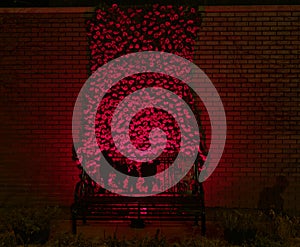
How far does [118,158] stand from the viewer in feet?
25.5

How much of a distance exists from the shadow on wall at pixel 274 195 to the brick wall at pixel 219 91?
88 mm

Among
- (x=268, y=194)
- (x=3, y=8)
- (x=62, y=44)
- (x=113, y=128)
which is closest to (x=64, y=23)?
(x=62, y=44)

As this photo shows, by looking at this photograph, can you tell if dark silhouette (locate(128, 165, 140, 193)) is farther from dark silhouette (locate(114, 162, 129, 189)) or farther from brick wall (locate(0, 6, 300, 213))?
brick wall (locate(0, 6, 300, 213))

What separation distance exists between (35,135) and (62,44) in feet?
5.19

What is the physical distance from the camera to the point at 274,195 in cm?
772

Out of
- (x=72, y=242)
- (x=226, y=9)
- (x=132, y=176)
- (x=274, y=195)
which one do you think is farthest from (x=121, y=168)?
(x=226, y=9)

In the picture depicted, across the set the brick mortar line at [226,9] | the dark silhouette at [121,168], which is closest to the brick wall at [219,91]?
the brick mortar line at [226,9]

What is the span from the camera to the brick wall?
7.66 m

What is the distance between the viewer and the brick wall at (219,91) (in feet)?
25.1

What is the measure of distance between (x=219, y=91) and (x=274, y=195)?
1914 millimetres

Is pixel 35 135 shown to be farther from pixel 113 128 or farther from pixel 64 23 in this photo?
pixel 64 23

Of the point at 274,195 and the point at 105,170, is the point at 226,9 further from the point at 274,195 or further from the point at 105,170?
the point at 105,170

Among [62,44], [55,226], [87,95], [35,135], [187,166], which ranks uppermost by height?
[62,44]

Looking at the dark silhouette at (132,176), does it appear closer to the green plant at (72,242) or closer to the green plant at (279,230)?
the green plant at (72,242)
